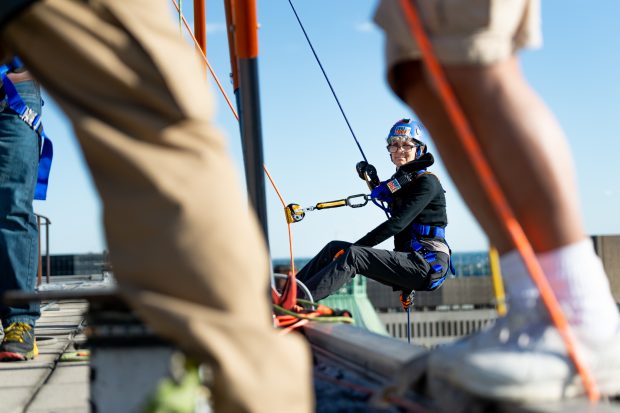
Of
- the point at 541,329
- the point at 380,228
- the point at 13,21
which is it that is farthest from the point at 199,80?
the point at 380,228

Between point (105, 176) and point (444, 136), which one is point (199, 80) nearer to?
point (105, 176)

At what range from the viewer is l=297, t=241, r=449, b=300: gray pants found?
5.19 metres

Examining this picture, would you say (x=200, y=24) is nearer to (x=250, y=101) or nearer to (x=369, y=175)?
(x=250, y=101)

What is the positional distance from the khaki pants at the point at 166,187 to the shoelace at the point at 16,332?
190cm

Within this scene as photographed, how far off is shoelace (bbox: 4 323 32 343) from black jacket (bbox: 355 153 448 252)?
3209 mm

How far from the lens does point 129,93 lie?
949 millimetres

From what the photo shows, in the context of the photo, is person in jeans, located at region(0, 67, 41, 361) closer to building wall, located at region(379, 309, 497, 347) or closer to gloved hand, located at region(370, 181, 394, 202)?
gloved hand, located at region(370, 181, 394, 202)

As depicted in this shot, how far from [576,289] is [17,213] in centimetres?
219

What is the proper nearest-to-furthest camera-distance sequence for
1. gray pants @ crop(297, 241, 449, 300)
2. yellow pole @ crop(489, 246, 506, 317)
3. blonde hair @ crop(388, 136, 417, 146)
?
yellow pole @ crop(489, 246, 506, 317) → gray pants @ crop(297, 241, 449, 300) → blonde hair @ crop(388, 136, 417, 146)

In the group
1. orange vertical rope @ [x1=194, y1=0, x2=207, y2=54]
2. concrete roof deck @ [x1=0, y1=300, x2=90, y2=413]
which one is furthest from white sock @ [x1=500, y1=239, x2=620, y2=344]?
orange vertical rope @ [x1=194, y1=0, x2=207, y2=54]

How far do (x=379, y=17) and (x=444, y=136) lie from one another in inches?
9.3

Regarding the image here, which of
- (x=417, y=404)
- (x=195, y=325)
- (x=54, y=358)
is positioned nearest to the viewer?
(x=195, y=325)

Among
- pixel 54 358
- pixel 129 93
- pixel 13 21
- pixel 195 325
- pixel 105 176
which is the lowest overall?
pixel 54 358

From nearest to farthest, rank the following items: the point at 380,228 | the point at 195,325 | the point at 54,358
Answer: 1. the point at 195,325
2. the point at 54,358
3. the point at 380,228
